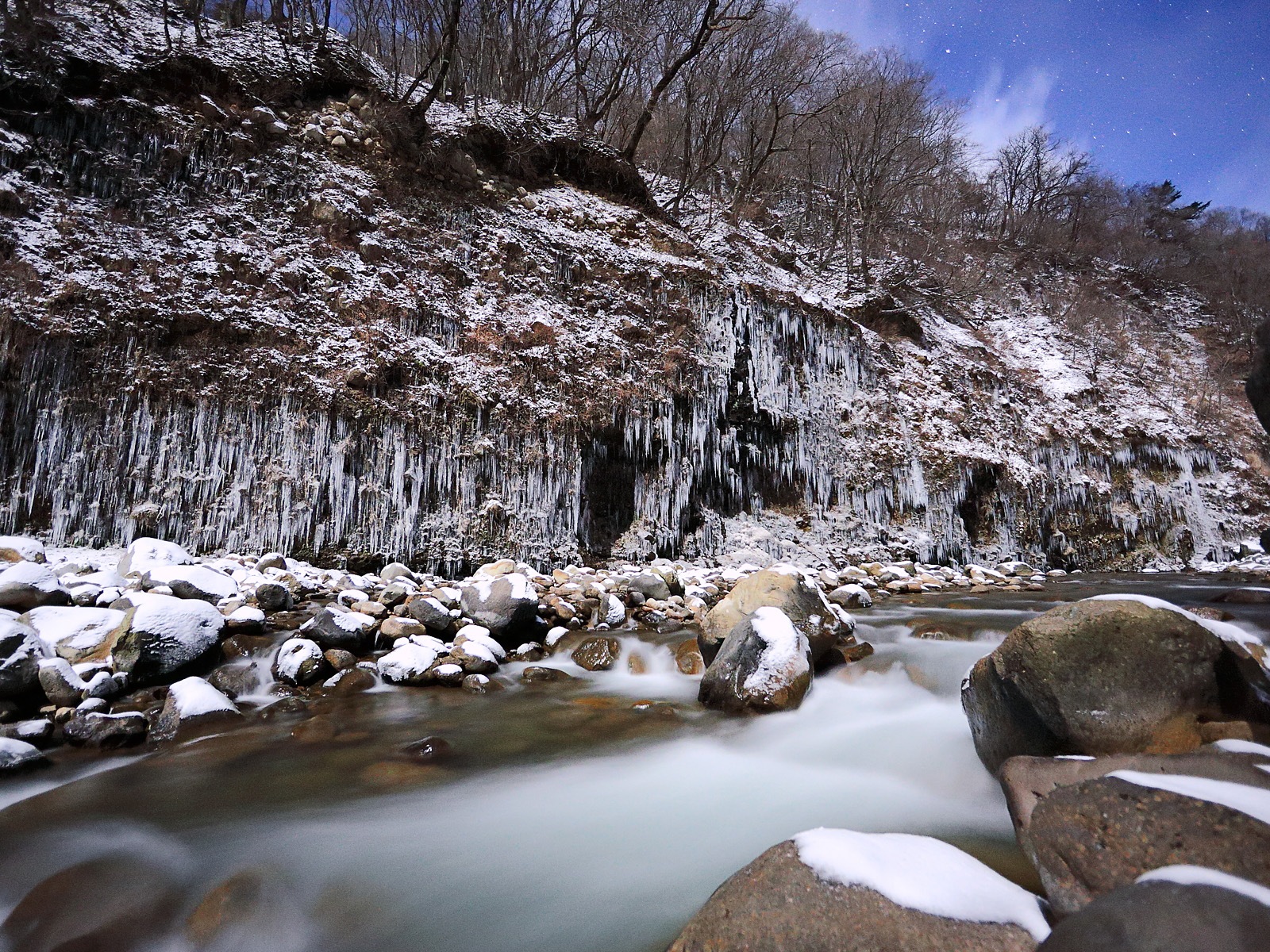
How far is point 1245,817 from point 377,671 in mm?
4706

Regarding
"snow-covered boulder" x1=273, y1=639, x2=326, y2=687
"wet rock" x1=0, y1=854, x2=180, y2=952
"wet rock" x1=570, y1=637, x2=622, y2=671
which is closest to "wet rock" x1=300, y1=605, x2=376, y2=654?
"snow-covered boulder" x1=273, y1=639, x2=326, y2=687

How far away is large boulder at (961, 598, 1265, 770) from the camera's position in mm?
2176

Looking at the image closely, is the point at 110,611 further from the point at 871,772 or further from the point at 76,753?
the point at 871,772

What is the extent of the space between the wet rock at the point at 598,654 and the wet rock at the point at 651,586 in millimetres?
1645

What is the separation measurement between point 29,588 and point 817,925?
→ 5816mm

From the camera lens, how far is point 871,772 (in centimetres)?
305

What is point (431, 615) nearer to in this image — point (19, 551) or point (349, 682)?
point (349, 682)

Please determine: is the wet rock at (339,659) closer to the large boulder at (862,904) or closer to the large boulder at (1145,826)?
the large boulder at (862,904)

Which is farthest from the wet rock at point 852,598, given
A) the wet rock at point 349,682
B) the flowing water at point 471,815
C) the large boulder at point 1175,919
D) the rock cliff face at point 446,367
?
the large boulder at point 1175,919

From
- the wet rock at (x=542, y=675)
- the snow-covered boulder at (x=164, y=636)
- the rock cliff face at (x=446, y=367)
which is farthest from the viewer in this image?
the rock cliff face at (x=446, y=367)

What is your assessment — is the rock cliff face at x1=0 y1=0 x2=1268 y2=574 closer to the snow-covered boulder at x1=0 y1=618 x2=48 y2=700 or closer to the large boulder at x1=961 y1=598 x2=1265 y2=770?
the snow-covered boulder at x1=0 y1=618 x2=48 y2=700

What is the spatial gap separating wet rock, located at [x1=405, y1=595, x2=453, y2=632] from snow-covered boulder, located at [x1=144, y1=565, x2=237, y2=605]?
5.74 feet

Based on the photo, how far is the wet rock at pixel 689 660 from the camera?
4.77 meters

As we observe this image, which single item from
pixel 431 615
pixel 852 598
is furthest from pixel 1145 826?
pixel 852 598
